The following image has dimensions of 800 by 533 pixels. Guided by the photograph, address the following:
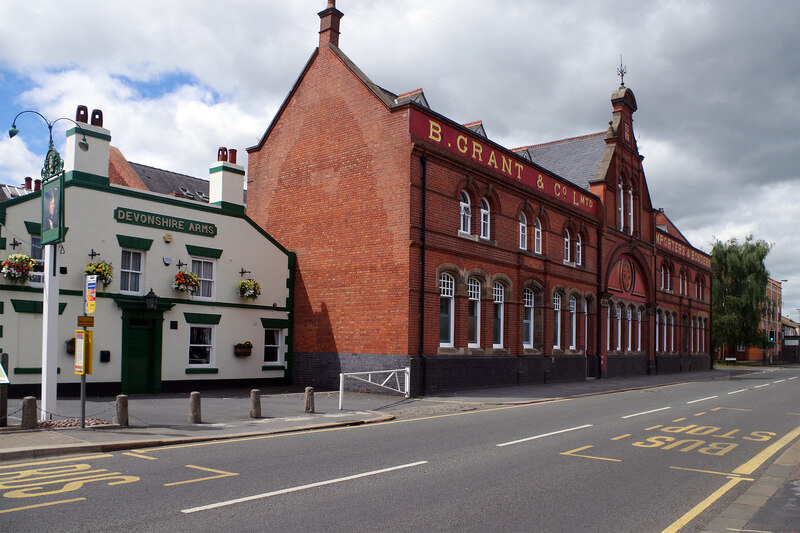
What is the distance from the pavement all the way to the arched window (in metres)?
5.94

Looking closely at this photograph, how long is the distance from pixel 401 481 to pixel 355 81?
1777 centimetres

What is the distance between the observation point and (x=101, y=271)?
59.5ft

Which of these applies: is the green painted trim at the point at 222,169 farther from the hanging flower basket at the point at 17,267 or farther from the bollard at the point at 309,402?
the bollard at the point at 309,402

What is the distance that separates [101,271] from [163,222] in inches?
111

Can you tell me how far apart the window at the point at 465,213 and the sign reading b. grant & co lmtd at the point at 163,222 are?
8716 mm

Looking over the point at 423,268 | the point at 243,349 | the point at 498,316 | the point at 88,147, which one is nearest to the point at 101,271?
the point at 88,147

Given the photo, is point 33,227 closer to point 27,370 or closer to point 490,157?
point 27,370

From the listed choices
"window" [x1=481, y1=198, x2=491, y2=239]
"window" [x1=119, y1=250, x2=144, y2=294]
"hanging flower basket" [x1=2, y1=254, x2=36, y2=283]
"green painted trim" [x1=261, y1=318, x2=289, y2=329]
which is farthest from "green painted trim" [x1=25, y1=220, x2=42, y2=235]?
"window" [x1=481, y1=198, x2=491, y2=239]

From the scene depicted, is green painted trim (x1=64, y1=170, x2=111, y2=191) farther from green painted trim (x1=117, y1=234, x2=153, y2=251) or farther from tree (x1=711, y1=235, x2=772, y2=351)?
tree (x1=711, y1=235, x2=772, y2=351)

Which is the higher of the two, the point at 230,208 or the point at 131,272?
the point at 230,208

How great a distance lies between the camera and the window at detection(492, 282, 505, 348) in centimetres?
2570

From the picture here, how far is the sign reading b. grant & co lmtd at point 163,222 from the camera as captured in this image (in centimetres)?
1933

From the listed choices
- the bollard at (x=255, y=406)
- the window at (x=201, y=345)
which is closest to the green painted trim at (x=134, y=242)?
the window at (x=201, y=345)

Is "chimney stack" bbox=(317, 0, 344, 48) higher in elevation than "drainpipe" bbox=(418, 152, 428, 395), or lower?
higher
